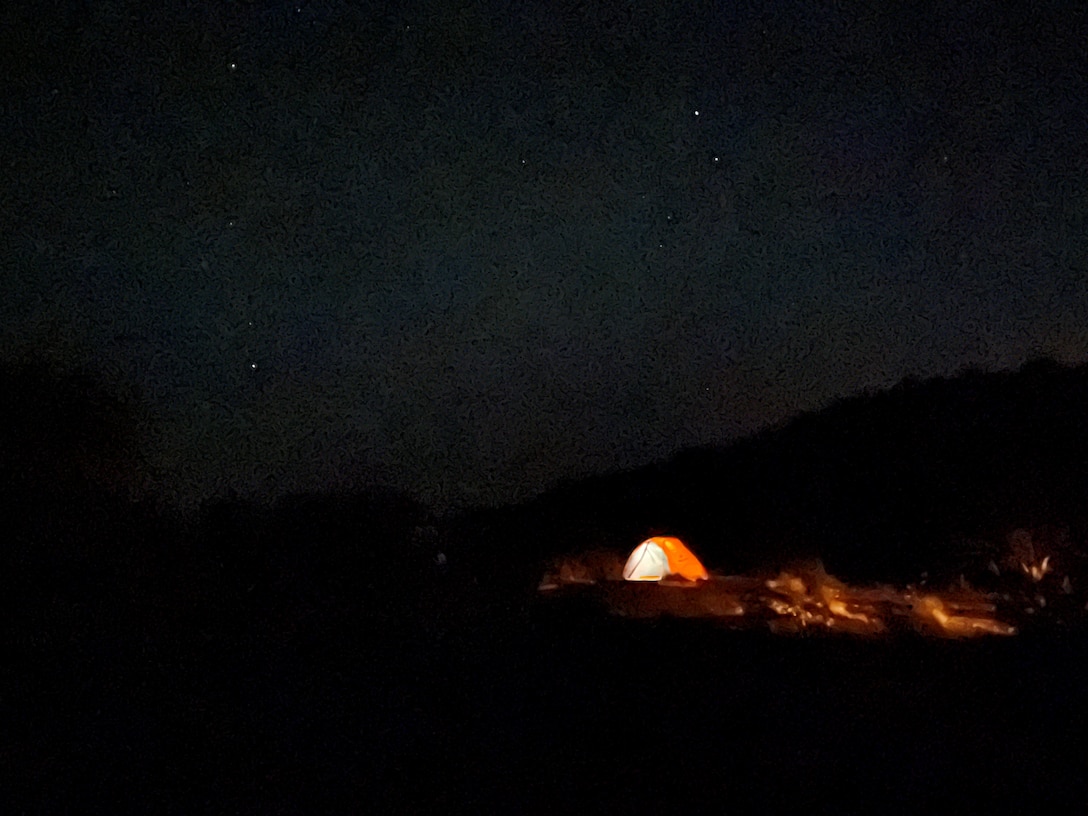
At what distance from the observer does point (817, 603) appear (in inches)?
303

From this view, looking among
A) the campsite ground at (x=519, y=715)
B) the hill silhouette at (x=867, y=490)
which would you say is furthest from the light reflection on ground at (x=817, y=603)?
the hill silhouette at (x=867, y=490)

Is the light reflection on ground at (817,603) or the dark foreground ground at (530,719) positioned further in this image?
the light reflection on ground at (817,603)

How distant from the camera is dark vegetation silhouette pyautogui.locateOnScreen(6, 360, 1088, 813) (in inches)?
156

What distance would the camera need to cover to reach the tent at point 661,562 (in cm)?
1040

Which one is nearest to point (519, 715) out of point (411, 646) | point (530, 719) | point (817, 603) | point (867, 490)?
point (530, 719)

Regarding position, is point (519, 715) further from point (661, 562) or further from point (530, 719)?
point (661, 562)

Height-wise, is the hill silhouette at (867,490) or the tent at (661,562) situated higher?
the hill silhouette at (867,490)

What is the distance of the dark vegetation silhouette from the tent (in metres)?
0.87

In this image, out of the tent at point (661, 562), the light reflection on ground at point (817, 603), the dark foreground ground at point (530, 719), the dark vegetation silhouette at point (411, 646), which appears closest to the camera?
the dark foreground ground at point (530, 719)

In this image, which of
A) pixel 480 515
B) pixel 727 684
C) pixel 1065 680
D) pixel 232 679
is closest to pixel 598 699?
pixel 727 684

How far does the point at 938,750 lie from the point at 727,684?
1.29 meters

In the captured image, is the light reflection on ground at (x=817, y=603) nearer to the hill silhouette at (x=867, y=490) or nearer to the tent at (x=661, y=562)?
the tent at (x=661, y=562)

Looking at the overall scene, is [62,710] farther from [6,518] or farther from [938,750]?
[938,750]

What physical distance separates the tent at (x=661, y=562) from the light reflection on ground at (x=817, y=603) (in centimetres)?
94
